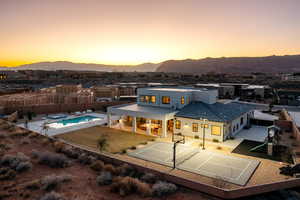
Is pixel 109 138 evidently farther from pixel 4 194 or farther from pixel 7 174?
pixel 4 194

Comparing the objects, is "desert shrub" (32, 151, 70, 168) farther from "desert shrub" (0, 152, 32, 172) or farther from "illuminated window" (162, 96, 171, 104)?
"illuminated window" (162, 96, 171, 104)

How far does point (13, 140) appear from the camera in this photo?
1827cm

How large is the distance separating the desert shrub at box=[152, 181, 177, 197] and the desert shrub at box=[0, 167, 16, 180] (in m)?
8.08

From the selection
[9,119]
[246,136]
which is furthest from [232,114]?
[9,119]

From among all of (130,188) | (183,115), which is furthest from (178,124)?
(130,188)

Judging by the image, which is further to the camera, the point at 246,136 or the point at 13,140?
the point at 246,136

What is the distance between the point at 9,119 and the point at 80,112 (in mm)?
9244

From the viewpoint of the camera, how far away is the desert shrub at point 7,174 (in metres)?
11.4

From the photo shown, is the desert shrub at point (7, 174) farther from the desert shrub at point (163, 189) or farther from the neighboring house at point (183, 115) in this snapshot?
the neighboring house at point (183, 115)

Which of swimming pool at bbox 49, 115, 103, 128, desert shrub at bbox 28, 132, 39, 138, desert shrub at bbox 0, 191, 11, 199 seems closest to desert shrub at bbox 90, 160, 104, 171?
desert shrub at bbox 0, 191, 11, 199

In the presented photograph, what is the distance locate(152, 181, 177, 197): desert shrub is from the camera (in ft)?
34.0

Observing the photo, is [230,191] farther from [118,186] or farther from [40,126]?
[40,126]

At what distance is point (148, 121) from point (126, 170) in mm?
8733

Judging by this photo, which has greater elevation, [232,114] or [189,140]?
[232,114]
